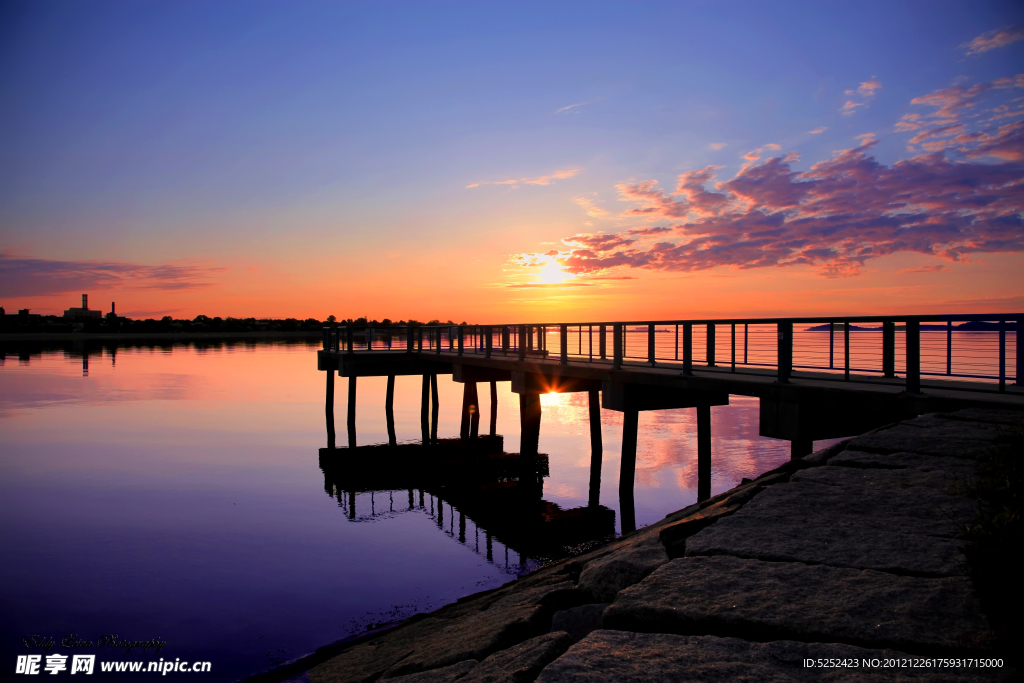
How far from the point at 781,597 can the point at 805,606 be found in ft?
0.44

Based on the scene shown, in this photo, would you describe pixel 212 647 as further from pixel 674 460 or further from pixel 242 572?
pixel 674 460

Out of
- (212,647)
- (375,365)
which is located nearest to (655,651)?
(212,647)

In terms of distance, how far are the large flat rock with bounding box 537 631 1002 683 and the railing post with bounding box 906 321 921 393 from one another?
24.2 feet

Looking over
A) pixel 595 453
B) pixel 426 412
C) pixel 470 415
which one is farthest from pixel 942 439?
pixel 426 412

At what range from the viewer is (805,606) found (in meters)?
3.16

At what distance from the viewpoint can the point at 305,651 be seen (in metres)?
8.58

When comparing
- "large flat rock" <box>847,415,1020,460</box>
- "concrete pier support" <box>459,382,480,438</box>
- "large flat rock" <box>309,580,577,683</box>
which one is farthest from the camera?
"concrete pier support" <box>459,382,480,438</box>

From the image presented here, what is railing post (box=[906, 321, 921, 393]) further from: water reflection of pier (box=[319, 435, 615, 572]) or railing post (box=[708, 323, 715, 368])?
water reflection of pier (box=[319, 435, 615, 572])

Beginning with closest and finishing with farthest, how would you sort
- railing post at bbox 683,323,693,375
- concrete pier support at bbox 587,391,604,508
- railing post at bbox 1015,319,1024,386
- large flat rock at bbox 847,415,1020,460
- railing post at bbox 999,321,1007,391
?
large flat rock at bbox 847,415,1020,460, railing post at bbox 1015,319,1024,386, railing post at bbox 999,321,1007,391, railing post at bbox 683,323,693,375, concrete pier support at bbox 587,391,604,508

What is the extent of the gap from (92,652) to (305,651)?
2829mm

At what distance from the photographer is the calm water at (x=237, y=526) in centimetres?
962

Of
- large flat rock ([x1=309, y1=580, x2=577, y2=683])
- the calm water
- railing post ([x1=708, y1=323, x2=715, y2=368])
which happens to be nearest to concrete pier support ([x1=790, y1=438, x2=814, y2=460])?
railing post ([x1=708, y1=323, x2=715, y2=368])

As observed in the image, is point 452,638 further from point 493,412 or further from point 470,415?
point 493,412

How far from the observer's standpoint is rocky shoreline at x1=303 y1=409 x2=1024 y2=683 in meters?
2.80
